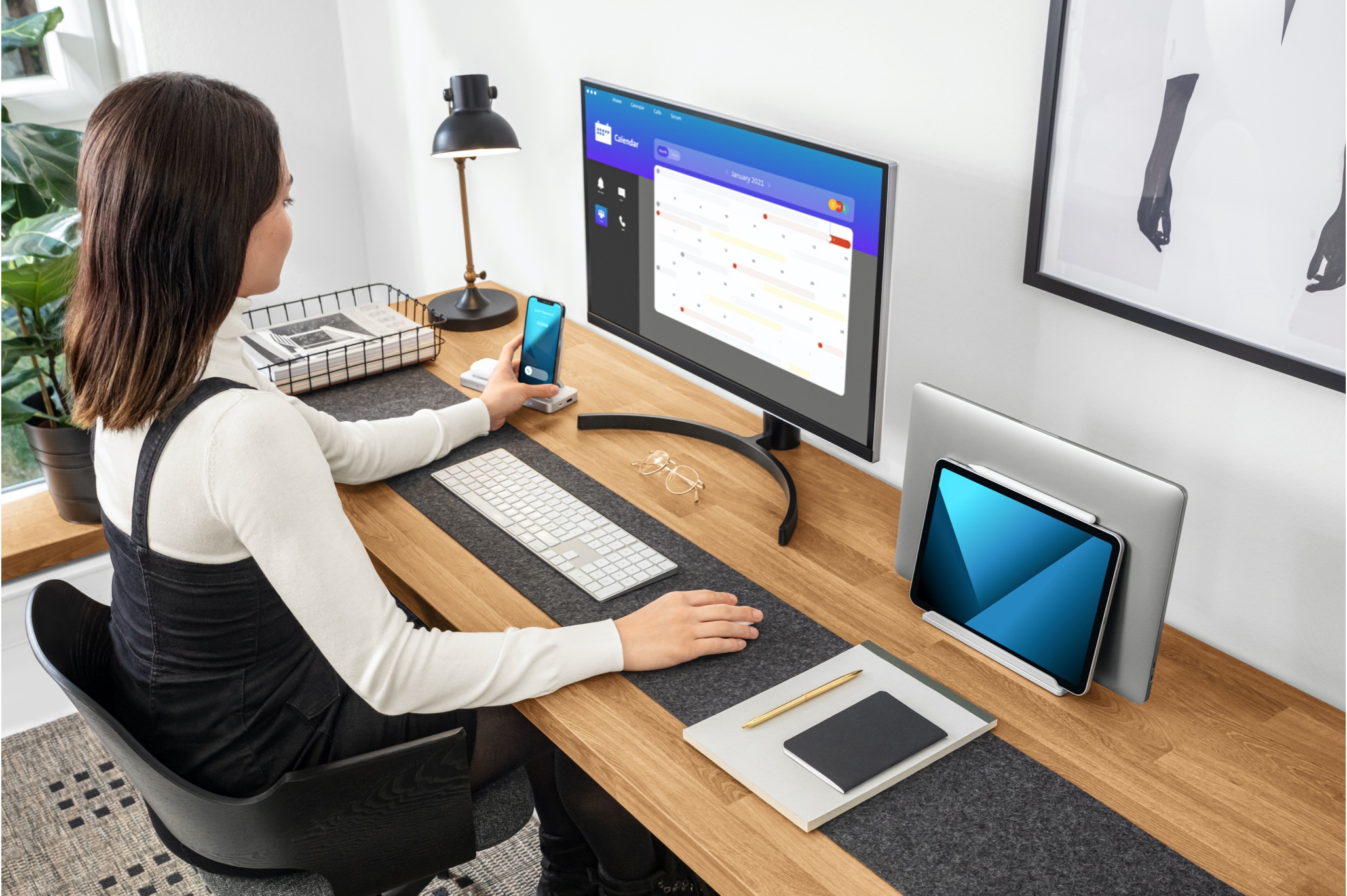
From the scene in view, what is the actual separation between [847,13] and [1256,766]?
1.08 meters

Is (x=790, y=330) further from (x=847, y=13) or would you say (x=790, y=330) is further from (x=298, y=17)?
(x=298, y=17)

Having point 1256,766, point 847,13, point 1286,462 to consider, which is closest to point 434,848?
point 1256,766

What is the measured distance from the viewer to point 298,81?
8.87 feet

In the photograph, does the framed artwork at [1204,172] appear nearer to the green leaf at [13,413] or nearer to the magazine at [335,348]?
the magazine at [335,348]

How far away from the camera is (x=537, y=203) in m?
2.32

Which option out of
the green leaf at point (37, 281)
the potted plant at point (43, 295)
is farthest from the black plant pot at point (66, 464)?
the green leaf at point (37, 281)

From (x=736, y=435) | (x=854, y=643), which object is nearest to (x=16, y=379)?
(x=736, y=435)

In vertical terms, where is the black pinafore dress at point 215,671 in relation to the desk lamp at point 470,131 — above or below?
below

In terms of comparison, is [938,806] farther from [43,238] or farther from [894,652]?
[43,238]

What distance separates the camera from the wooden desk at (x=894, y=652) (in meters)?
1.03

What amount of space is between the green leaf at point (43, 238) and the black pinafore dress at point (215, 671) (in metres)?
1.22

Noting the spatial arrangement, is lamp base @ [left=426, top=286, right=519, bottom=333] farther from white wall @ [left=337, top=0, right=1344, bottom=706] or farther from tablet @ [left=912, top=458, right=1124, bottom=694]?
tablet @ [left=912, top=458, right=1124, bottom=694]

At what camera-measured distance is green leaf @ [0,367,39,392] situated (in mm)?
2340

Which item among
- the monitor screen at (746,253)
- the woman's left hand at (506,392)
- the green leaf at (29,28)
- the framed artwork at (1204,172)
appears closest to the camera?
the framed artwork at (1204,172)
